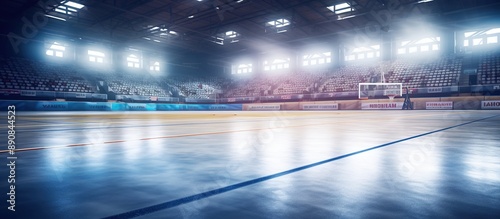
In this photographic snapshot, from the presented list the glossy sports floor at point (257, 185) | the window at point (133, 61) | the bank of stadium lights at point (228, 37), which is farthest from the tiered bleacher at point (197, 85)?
the glossy sports floor at point (257, 185)

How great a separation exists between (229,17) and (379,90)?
13.2 m

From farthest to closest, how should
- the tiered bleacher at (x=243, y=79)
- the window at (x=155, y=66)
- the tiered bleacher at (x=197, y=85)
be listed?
the window at (x=155, y=66) < the tiered bleacher at (x=197, y=85) < the tiered bleacher at (x=243, y=79)

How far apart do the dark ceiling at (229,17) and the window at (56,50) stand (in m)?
2.30

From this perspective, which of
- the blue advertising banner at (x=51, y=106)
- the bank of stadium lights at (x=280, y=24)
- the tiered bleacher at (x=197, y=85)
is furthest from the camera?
the tiered bleacher at (x=197, y=85)

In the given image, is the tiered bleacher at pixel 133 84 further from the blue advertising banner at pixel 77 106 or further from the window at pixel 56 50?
the window at pixel 56 50

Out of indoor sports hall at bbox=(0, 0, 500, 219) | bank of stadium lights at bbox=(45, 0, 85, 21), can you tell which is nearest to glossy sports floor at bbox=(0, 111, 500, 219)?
indoor sports hall at bbox=(0, 0, 500, 219)

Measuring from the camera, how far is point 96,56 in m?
28.5

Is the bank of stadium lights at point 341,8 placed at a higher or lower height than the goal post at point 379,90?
higher

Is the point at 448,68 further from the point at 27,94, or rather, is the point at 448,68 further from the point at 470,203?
the point at 27,94

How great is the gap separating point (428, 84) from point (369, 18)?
21.7 ft

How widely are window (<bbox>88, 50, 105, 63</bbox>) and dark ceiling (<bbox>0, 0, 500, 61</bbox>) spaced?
3.04 m

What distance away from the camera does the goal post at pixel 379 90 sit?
2084 cm

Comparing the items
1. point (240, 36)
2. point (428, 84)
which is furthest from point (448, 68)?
point (240, 36)

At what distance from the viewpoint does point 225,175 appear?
1.22m
